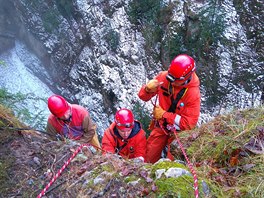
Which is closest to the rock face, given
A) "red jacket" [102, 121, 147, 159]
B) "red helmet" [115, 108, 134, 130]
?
"red jacket" [102, 121, 147, 159]

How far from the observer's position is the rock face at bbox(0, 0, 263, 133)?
9.12m

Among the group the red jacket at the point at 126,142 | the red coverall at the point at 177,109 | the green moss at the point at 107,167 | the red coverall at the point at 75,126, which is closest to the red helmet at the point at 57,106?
the red coverall at the point at 75,126

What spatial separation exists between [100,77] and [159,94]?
690cm

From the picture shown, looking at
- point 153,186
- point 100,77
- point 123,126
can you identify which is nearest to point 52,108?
point 123,126

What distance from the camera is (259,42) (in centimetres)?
816

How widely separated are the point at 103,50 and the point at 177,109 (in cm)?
759

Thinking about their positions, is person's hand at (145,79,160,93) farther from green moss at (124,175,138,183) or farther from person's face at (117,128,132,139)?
green moss at (124,175,138,183)

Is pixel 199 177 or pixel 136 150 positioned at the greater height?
pixel 199 177

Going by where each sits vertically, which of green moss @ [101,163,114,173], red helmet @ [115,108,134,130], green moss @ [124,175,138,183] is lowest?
red helmet @ [115,108,134,130]

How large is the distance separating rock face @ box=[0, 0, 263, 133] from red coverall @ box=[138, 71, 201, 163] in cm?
425

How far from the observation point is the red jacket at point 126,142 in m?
4.43

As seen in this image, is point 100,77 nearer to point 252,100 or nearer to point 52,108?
point 252,100

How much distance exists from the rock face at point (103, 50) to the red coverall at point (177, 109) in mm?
4249

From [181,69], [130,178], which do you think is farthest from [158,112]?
[130,178]
